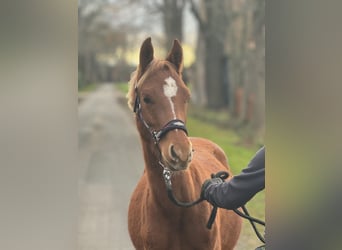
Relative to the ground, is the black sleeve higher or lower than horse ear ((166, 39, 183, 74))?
lower

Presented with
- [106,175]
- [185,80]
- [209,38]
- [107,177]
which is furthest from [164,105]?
[209,38]

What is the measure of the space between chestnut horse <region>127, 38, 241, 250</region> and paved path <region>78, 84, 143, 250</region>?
1.13 meters

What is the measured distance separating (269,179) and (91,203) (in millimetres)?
4368

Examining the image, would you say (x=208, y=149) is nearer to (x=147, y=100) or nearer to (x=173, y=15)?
(x=147, y=100)

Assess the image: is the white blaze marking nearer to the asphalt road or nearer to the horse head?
the horse head

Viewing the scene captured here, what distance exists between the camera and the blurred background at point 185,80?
536 cm

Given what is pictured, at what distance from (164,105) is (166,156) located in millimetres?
254

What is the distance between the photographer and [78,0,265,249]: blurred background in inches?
211

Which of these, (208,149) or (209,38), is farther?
(209,38)

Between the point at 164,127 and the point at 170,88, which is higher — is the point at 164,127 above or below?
below

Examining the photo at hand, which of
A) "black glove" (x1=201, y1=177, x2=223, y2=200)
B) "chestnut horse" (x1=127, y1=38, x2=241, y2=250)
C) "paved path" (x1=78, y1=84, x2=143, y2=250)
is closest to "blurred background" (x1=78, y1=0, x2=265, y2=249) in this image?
"paved path" (x1=78, y1=84, x2=143, y2=250)

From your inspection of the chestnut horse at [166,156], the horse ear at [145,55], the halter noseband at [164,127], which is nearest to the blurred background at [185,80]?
the horse ear at [145,55]

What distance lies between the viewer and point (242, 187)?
7.49 feet

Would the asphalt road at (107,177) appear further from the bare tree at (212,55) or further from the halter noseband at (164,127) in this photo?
the bare tree at (212,55)
